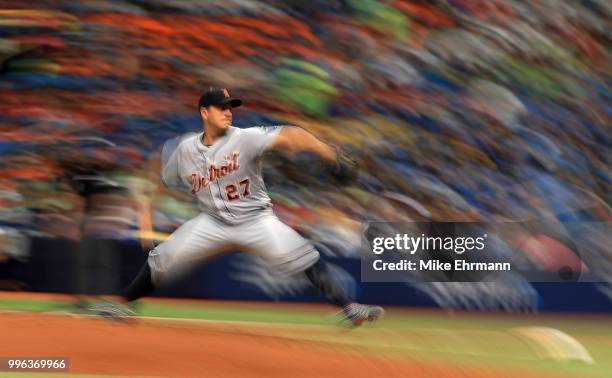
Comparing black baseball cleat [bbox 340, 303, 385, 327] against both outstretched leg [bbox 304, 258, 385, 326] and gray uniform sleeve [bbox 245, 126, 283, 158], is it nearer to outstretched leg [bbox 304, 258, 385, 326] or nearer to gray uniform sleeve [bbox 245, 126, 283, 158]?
outstretched leg [bbox 304, 258, 385, 326]

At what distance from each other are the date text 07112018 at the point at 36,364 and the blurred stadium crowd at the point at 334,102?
0.82m

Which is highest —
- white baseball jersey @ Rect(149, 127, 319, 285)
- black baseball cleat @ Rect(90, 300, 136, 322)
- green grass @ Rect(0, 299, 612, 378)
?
white baseball jersey @ Rect(149, 127, 319, 285)

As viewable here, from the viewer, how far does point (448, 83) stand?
6934 mm

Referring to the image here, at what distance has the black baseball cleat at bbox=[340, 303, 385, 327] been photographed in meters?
6.77

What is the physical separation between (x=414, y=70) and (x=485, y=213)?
101cm

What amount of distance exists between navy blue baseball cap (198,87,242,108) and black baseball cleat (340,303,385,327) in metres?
1.46

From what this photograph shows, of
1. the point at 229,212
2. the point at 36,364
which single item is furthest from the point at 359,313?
the point at 36,364

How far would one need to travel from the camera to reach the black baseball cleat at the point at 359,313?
22.2 feet

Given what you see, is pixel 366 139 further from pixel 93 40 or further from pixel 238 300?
pixel 93 40

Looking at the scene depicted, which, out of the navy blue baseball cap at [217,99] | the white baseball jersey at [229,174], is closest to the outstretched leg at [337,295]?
the white baseball jersey at [229,174]

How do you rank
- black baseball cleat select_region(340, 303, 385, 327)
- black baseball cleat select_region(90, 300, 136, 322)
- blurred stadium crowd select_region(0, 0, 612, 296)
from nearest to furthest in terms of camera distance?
black baseball cleat select_region(340, 303, 385, 327) → blurred stadium crowd select_region(0, 0, 612, 296) → black baseball cleat select_region(90, 300, 136, 322)

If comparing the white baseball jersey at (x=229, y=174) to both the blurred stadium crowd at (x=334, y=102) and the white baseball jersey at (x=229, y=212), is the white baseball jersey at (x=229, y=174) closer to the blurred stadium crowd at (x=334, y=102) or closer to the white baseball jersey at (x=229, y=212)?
the white baseball jersey at (x=229, y=212)

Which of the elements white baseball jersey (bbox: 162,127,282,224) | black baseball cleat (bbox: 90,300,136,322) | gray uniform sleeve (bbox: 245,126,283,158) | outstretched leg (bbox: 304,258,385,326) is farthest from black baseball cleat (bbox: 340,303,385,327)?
black baseball cleat (bbox: 90,300,136,322)

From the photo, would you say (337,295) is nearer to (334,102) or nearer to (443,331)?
(443,331)
